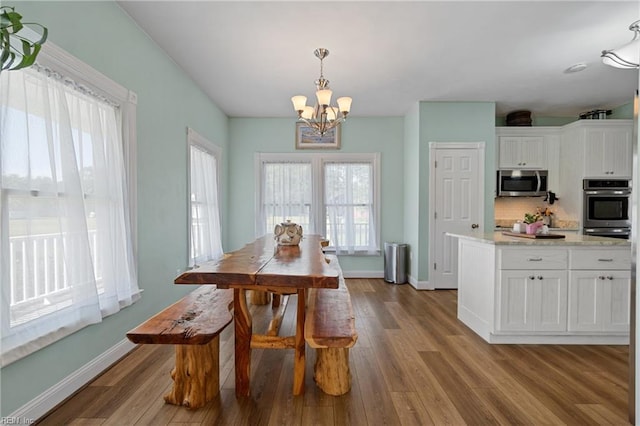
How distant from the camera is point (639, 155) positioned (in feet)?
Answer: 5.61

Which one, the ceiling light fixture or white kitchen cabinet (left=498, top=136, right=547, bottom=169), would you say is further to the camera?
white kitchen cabinet (left=498, top=136, right=547, bottom=169)

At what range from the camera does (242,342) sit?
79.4 inches

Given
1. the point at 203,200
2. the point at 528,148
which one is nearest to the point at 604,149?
the point at 528,148

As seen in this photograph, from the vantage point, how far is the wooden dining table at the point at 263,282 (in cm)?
165

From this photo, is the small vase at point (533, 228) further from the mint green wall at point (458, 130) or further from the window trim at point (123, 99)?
the window trim at point (123, 99)

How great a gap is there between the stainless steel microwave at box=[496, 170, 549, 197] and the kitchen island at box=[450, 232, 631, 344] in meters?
2.36

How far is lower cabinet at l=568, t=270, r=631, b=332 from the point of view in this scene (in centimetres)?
270

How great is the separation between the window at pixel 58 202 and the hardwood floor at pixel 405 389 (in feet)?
1.65

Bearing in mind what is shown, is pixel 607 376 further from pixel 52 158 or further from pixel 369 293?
pixel 52 158

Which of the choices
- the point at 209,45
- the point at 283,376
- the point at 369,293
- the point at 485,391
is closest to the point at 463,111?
the point at 369,293

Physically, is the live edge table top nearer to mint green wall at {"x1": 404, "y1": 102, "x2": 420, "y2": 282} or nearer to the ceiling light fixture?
the ceiling light fixture

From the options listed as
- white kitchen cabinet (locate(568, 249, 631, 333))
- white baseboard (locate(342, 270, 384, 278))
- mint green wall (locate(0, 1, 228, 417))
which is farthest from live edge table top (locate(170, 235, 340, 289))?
white baseboard (locate(342, 270, 384, 278))

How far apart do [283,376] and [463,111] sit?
4390 millimetres

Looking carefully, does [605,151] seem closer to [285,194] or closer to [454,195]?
[454,195]
